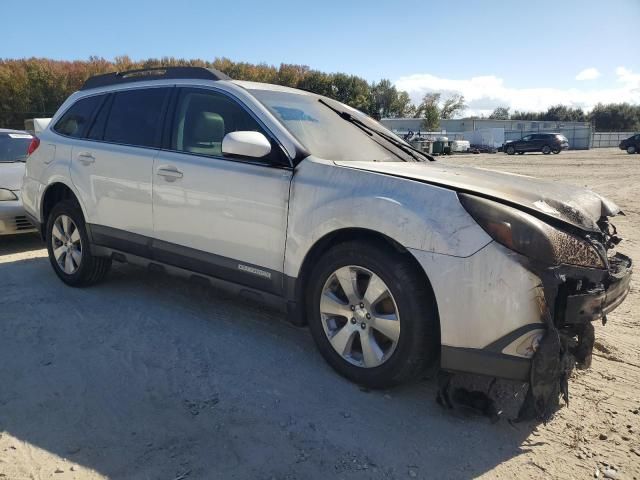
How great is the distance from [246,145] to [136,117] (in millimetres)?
1682

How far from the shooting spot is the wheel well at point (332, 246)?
2.90 meters

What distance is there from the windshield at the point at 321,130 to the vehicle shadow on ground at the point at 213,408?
4.72 ft

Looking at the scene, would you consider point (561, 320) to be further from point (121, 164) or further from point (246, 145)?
point (121, 164)

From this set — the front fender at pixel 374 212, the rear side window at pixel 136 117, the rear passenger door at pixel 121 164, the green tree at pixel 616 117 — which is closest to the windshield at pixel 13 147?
the rear passenger door at pixel 121 164

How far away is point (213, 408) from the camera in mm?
2904

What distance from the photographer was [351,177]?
10.2 feet

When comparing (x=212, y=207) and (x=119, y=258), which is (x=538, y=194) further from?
(x=119, y=258)

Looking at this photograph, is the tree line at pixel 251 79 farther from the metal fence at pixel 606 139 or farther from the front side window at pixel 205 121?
the metal fence at pixel 606 139

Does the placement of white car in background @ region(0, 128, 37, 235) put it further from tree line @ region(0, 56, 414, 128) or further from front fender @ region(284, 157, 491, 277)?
tree line @ region(0, 56, 414, 128)

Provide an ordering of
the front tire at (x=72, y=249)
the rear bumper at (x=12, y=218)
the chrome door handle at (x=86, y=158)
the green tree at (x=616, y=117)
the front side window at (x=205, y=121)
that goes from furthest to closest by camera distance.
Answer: the green tree at (x=616, y=117) → the rear bumper at (x=12, y=218) → the front tire at (x=72, y=249) → the chrome door handle at (x=86, y=158) → the front side window at (x=205, y=121)

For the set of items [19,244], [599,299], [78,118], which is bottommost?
[19,244]

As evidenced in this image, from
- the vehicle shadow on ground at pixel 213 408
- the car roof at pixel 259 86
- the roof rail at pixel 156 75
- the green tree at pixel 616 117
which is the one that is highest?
the green tree at pixel 616 117

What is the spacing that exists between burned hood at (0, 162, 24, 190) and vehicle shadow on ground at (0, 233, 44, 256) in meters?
0.81

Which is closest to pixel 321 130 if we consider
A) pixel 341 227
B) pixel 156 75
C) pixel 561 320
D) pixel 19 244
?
pixel 341 227
